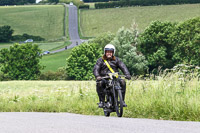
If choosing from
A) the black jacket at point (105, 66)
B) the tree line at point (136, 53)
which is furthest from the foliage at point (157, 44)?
the black jacket at point (105, 66)

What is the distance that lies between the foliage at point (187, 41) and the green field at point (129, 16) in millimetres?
46207

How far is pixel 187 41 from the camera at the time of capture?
65.9 meters

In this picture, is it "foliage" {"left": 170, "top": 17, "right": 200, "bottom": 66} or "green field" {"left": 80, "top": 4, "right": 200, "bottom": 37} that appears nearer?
"foliage" {"left": 170, "top": 17, "right": 200, "bottom": 66}

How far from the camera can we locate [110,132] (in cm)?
611

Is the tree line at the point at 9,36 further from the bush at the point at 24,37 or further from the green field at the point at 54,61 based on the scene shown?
the green field at the point at 54,61

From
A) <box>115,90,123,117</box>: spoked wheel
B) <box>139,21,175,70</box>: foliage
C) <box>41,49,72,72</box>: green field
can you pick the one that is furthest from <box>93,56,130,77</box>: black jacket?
<box>41,49,72,72</box>: green field

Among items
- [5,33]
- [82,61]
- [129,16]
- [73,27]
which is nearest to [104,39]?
[82,61]

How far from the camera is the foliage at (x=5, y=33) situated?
122875mm

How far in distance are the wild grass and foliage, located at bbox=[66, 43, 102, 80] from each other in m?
62.1

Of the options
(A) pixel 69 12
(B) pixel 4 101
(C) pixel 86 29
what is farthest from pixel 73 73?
(A) pixel 69 12

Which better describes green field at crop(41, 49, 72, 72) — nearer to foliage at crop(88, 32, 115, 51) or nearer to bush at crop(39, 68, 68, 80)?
bush at crop(39, 68, 68, 80)

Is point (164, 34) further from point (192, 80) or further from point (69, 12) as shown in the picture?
point (69, 12)

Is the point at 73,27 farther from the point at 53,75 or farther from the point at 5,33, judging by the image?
the point at 53,75

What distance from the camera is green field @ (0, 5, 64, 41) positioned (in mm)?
129750
